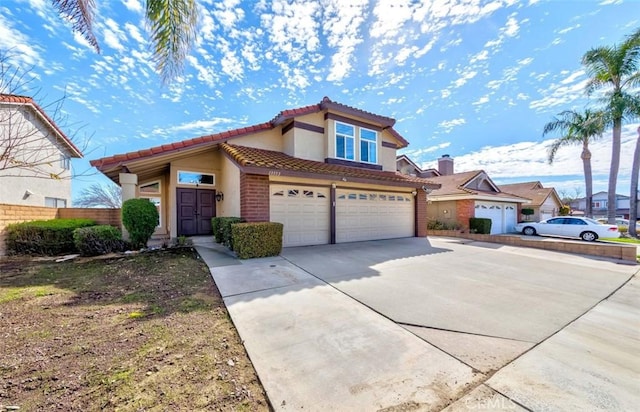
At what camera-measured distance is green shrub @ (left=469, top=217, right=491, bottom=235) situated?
1593 cm

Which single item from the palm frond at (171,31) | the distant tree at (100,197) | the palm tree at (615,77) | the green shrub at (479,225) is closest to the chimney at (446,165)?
the green shrub at (479,225)

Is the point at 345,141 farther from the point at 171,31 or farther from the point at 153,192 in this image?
the point at 153,192

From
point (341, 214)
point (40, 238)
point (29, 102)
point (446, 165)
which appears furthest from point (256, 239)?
point (446, 165)

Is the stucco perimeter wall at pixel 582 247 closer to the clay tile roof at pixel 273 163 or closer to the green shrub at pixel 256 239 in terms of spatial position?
the clay tile roof at pixel 273 163

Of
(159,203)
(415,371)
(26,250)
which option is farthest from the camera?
(159,203)

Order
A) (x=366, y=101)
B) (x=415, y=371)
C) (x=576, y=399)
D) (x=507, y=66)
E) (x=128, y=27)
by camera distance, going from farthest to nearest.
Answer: (x=366, y=101) < (x=507, y=66) < (x=128, y=27) < (x=415, y=371) < (x=576, y=399)

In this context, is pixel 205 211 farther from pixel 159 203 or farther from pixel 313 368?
pixel 313 368

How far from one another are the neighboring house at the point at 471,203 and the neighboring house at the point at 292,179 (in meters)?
5.20

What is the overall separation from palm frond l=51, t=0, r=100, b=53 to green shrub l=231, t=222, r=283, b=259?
514 centimetres

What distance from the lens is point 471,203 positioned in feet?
54.1

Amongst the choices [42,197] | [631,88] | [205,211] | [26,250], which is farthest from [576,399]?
[631,88]

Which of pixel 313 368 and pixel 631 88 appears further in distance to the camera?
pixel 631 88

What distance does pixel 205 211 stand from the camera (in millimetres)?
10977

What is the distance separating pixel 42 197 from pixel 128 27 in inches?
481
